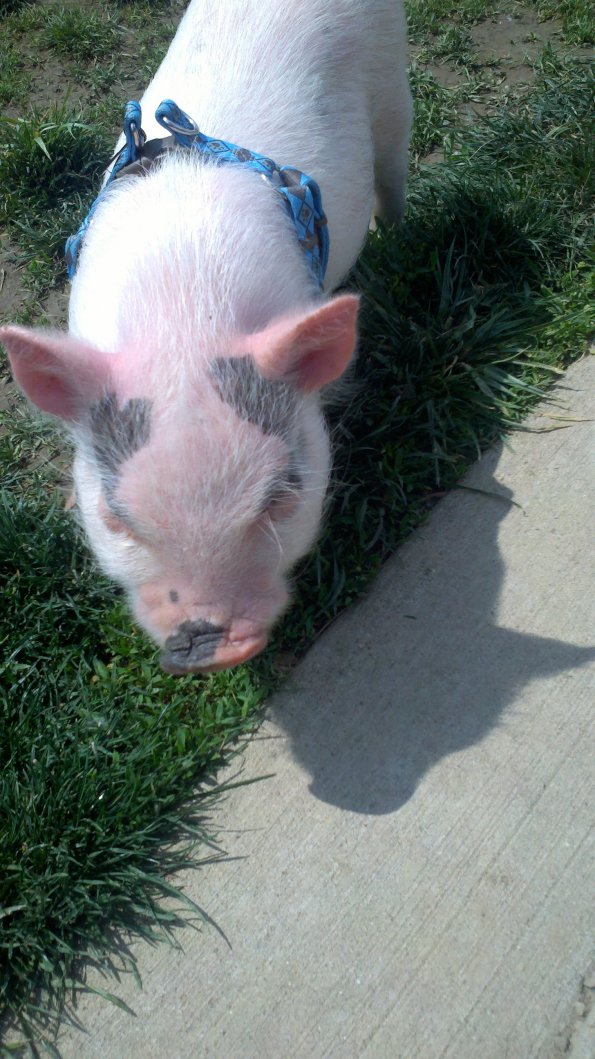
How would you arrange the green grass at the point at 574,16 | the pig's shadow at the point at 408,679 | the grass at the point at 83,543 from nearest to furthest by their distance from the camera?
the grass at the point at 83,543, the pig's shadow at the point at 408,679, the green grass at the point at 574,16

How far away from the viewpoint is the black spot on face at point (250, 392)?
2064mm

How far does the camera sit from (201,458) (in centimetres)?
197

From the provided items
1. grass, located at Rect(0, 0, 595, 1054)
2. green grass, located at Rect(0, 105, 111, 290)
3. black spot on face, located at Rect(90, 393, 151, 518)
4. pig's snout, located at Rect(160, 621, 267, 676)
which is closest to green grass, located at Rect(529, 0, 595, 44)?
grass, located at Rect(0, 0, 595, 1054)

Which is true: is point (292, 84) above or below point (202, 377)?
above

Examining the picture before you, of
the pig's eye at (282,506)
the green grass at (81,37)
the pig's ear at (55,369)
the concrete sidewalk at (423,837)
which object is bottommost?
the concrete sidewalk at (423,837)

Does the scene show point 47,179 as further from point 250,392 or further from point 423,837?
point 423,837

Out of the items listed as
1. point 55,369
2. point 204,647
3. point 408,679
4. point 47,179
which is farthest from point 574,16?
point 204,647

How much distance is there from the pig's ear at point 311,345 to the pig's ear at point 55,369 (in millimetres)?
414

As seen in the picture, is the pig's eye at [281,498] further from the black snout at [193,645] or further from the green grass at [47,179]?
the green grass at [47,179]

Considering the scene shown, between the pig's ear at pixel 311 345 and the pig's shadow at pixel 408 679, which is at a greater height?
the pig's ear at pixel 311 345

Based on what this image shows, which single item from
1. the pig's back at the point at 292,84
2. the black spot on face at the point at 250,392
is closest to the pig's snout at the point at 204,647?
the black spot on face at the point at 250,392

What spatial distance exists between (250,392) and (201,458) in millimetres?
239

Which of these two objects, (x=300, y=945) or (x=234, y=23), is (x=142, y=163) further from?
(x=300, y=945)

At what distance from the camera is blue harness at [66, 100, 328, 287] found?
262 centimetres
